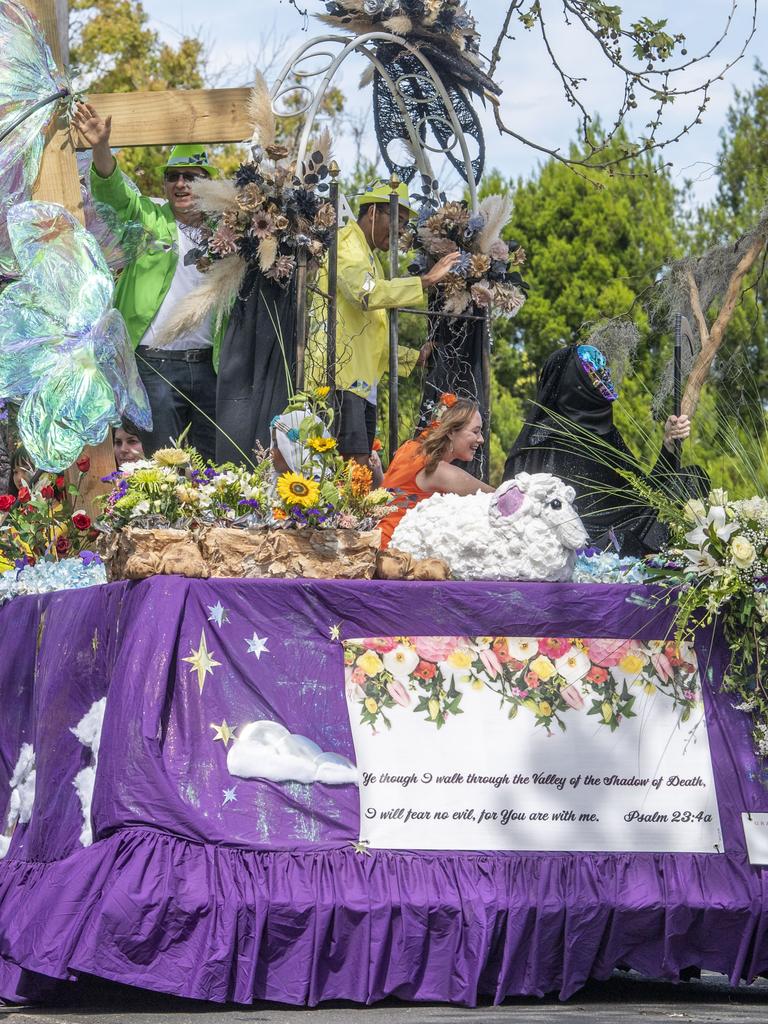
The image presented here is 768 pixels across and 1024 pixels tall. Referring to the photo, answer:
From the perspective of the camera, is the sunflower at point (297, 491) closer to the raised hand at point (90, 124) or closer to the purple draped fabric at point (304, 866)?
the purple draped fabric at point (304, 866)

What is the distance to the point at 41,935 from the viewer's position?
4.78 m

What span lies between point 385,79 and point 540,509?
3.34m

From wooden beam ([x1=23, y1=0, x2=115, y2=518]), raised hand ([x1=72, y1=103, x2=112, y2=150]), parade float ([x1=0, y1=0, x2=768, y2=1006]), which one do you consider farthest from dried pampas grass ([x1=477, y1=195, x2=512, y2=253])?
parade float ([x1=0, y1=0, x2=768, y2=1006])

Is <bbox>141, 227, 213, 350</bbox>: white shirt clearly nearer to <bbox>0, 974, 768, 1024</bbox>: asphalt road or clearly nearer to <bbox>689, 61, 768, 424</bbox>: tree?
<bbox>0, 974, 768, 1024</bbox>: asphalt road

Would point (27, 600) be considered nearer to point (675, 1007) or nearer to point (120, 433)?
point (120, 433)

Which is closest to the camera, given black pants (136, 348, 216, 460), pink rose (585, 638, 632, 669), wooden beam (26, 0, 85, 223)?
pink rose (585, 638, 632, 669)

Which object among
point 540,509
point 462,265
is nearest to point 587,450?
point 540,509

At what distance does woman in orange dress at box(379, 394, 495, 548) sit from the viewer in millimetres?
6535

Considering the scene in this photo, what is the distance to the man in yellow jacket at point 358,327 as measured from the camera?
7.43 metres

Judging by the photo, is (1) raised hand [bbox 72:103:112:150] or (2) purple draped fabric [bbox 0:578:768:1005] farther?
(1) raised hand [bbox 72:103:112:150]

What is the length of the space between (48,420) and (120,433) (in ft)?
4.67

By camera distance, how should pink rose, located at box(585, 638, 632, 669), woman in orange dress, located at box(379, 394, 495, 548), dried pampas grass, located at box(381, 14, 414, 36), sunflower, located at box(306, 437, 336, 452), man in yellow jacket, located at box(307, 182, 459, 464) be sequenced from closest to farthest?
pink rose, located at box(585, 638, 632, 669) < sunflower, located at box(306, 437, 336, 452) < woman in orange dress, located at box(379, 394, 495, 548) < man in yellow jacket, located at box(307, 182, 459, 464) < dried pampas grass, located at box(381, 14, 414, 36)

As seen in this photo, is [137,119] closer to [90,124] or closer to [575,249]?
[90,124]

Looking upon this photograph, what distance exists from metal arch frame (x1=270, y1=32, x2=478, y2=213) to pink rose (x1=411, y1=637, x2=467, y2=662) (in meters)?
2.64
